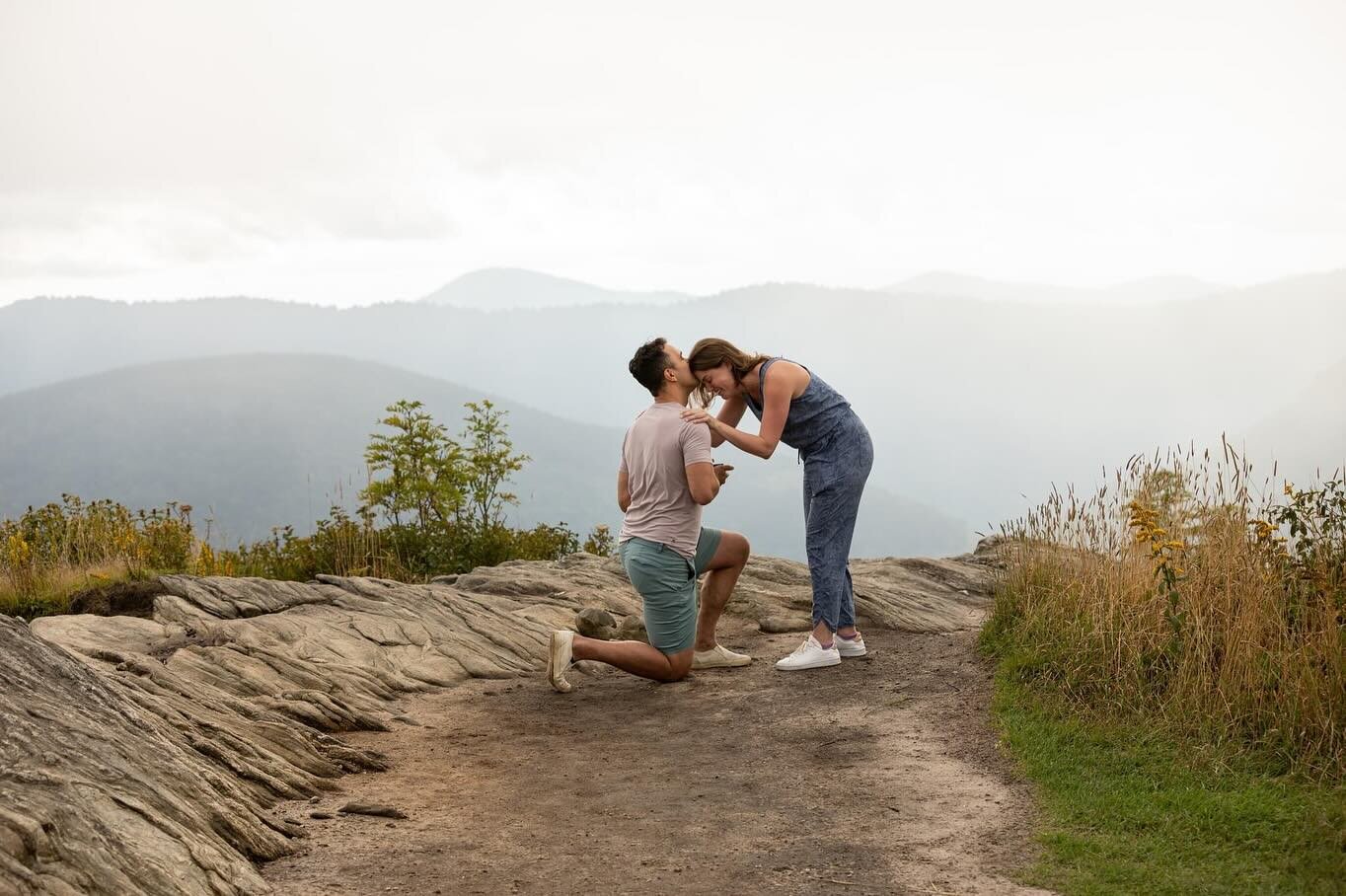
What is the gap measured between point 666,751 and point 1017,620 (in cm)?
276

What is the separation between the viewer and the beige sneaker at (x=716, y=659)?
7.96 m

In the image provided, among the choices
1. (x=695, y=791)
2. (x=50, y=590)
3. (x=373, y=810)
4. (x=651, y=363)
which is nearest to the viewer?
(x=373, y=810)

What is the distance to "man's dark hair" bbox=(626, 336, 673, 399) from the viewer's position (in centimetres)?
699

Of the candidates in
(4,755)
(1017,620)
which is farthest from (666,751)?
(4,755)

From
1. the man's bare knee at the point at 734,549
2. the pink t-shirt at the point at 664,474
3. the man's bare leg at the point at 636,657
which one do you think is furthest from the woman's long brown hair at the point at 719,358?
the man's bare leg at the point at 636,657

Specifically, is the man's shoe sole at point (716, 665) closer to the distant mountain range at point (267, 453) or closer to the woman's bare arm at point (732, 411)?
the woman's bare arm at point (732, 411)

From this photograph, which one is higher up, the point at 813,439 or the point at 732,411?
the point at 732,411

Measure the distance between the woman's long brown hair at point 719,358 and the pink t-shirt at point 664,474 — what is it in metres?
0.30

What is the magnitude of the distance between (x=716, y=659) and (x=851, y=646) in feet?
3.11

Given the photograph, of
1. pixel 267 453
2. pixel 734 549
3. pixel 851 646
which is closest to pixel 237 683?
pixel 734 549

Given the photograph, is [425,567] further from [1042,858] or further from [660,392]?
[1042,858]

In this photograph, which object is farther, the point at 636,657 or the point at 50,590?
the point at 50,590

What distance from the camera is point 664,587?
23.3 ft

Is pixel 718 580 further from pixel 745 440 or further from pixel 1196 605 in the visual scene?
pixel 1196 605
